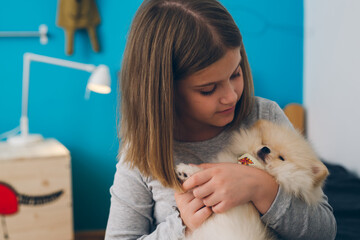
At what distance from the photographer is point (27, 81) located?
2.33 m

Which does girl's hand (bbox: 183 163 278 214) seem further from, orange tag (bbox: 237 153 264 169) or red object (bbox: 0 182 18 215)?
red object (bbox: 0 182 18 215)

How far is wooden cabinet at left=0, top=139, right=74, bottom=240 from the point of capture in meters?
1.88

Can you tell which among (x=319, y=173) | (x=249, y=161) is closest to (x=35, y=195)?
(x=249, y=161)

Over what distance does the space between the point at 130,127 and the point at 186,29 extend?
11.9 inches

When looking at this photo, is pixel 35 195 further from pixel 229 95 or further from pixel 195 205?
pixel 229 95

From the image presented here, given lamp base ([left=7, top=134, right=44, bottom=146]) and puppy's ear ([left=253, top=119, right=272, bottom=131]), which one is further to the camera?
lamp base ([left=7, top=134, right=44, bottom=146])

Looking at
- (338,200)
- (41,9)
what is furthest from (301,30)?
(41,9)

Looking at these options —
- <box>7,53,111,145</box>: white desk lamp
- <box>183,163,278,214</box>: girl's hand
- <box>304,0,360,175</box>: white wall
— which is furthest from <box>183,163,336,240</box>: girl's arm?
<box>7,53,111,145</box>: white desk lamp

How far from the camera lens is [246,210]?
0.79 m

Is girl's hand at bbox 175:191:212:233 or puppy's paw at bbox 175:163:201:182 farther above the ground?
puppy's paw at bbox 175:163:201:182

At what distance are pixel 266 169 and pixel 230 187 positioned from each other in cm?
16

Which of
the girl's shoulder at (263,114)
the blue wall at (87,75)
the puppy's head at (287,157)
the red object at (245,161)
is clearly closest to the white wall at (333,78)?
the blue wall at (87,75)

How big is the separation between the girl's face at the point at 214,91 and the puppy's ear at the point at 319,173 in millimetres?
251

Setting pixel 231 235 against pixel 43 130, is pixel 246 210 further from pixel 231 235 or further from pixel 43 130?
pixel 43 130
